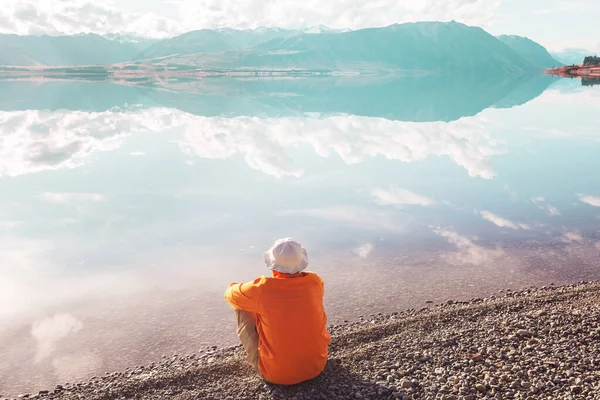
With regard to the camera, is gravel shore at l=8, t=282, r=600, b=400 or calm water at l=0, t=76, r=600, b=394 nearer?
gravel shore at l=8, t=282, r=600, b=400

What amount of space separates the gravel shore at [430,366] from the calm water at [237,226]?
138 cm

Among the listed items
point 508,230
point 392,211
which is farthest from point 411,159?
point 508,230

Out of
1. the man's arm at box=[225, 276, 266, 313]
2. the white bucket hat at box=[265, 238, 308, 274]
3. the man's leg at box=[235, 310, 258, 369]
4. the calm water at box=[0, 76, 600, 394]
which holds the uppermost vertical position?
the white bucket hat at box=[265, 238, 308, 274]

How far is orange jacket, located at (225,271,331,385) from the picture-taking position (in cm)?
675

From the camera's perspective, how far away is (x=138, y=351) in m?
9.52

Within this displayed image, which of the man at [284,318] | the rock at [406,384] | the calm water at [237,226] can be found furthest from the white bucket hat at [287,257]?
the calm water at [237,226]

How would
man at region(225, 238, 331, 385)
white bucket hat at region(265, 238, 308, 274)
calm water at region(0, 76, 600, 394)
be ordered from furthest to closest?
1. calm water at region(0, 76, 600, 394)
2. man at region(225, 238, 331, 385)
3. white bucket hat at region(265, 238, 308, 274)

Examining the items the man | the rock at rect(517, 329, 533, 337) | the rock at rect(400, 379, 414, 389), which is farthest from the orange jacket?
the rock at rect(517, 329, 533, 337)

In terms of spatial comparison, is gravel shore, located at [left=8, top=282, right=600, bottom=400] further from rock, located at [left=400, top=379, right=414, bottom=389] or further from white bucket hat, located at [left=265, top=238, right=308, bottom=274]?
white bucket hat, located at [left=265, top=238, right=308, bottom=274]

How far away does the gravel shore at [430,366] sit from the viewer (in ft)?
22.9

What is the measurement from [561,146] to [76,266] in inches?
1126

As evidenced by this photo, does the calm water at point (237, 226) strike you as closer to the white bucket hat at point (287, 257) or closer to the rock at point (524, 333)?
the rock at point (524, 333)

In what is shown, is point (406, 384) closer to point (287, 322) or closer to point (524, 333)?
point (287, 322)

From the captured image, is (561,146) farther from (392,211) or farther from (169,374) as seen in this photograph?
(169,374)
